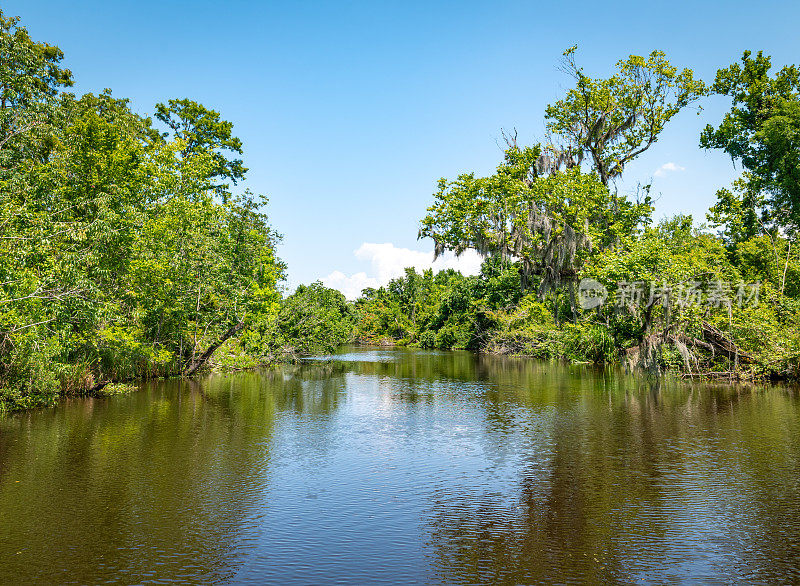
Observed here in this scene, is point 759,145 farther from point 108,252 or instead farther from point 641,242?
point 108,252

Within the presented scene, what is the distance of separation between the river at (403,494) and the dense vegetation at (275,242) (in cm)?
395

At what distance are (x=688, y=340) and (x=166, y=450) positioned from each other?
22170 millimetres

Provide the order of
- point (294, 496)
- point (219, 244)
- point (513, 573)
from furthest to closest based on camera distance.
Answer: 1. point (219, 244)
2. point (294, 496)
3. point (513, 573)

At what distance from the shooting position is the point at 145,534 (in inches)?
314

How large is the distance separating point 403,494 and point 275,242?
38258 millimetres

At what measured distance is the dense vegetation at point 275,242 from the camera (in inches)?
699

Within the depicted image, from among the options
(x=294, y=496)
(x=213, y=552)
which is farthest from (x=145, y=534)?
(x=294, y=496)

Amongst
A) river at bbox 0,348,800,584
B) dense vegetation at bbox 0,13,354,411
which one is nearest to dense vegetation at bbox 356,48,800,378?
river at bbox 0,348,800,584

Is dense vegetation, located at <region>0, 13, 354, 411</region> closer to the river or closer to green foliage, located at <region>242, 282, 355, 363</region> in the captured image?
green foliage, located at <region>242, 282, 355, 363</region>

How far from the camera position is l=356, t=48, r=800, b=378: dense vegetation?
25.6 metres

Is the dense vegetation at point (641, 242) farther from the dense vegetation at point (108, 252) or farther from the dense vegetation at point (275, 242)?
the dense vegetation at point (108, 252)

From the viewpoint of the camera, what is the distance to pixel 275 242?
46250mm

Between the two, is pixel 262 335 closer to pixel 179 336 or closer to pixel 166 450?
pixel 179 336

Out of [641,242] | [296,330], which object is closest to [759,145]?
[641,242]
